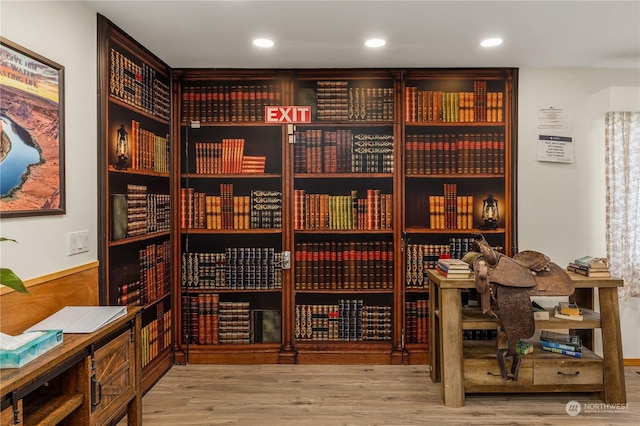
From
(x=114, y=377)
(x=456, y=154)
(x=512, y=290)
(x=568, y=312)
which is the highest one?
(x=456, y=154)

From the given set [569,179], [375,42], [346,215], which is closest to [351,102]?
[375,42]

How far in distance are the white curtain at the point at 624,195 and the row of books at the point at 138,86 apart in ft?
12.3

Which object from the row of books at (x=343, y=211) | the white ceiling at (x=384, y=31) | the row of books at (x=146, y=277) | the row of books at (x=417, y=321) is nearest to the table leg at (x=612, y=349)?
the row of books at (x=417, y=321)

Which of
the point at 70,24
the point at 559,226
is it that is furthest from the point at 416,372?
the point at 70,24

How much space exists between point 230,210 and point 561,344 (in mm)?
2760

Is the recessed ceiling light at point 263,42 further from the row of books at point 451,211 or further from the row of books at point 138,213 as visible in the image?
the row of books at point 451,211

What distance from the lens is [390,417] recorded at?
303cm

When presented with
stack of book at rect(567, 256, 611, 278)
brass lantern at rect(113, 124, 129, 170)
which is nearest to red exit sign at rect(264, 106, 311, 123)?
brass lantern at rect(113, 124, 129, 170)

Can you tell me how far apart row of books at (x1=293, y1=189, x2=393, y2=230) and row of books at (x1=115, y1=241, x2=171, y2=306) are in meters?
1.14

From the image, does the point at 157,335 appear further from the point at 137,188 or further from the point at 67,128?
the point at 67,128

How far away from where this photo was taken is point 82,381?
2051mm

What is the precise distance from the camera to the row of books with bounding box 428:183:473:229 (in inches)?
159

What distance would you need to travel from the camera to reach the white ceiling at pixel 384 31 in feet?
9.04

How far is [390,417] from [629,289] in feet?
8.01
